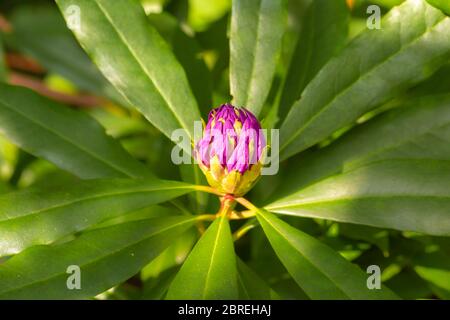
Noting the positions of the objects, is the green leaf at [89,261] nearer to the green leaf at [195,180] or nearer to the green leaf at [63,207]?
the green leaf at [63,207]

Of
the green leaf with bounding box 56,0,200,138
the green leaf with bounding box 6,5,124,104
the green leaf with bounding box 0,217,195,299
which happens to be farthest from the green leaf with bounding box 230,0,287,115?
the green leaf with bounding box 6,5,124,104

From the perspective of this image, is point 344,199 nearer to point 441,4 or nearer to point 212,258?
point 212,258

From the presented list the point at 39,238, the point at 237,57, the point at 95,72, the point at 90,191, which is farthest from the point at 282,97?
the point at 95,72

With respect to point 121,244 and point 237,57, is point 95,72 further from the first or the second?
point 121,244

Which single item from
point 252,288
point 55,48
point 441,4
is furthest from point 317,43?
point 55,48

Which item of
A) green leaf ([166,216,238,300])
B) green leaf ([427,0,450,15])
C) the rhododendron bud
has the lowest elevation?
green leaf ([166,216,238,300])

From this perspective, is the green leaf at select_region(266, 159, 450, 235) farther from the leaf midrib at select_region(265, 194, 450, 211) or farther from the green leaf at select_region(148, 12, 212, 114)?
the green leaf at select_region(148, 12, 212, 114)

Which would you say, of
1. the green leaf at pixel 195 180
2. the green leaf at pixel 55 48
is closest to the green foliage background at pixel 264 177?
the green leaf at pixel 195 180
